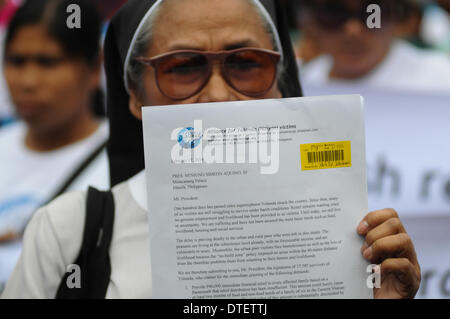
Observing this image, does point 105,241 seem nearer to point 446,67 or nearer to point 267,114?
point 267,114

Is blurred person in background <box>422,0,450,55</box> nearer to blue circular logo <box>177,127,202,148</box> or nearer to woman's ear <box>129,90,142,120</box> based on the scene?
woman's ear <box>129,90,142,120</box>

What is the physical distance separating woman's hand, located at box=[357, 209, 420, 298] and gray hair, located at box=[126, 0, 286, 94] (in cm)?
55

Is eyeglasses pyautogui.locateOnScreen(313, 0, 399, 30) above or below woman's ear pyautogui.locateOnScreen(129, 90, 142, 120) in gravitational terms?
above

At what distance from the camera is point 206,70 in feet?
4.91

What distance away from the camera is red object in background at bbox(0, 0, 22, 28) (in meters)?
3.34

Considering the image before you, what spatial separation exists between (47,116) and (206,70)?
2.22m

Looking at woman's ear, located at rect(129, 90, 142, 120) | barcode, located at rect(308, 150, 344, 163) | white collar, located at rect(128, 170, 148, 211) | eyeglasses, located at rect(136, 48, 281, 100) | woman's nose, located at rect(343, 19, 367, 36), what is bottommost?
white collar, located at rect(128, 170, 148, 211)

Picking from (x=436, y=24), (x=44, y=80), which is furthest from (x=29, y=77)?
(x=436, y=24)

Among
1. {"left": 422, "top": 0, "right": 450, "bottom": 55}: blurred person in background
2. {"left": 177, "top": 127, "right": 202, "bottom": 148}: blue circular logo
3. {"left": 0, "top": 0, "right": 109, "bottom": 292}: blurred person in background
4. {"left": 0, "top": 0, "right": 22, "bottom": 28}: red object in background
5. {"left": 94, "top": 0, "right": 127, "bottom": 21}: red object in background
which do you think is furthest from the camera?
{"left": 422, "top": 0, "right": 450, "bottom": 55}: blurred person in background

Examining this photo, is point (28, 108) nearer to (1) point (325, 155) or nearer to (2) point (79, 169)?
(2) point (79, 169)

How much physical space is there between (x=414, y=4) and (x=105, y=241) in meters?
2.74

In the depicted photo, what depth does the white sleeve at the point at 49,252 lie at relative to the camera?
1558 millimetres

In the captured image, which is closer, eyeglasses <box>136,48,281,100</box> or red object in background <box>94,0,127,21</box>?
eyeglasses <box>136,48,281,100</box>

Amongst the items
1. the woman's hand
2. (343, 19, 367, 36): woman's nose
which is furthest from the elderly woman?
(343, 19, 367, 36): woman's nose
